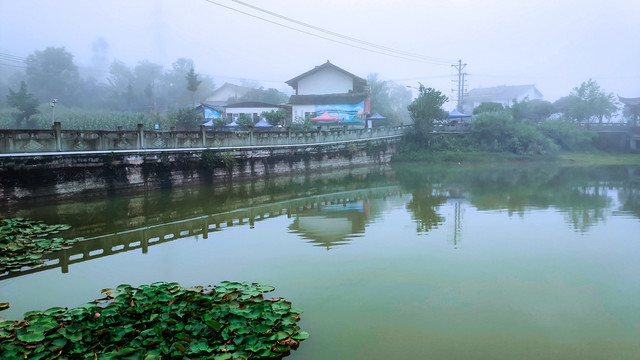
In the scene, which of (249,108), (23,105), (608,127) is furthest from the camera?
(608,127)

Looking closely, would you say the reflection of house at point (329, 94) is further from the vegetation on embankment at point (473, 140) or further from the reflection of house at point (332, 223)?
the reflection of house at point (332, 223)

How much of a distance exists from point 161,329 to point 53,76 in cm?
4717

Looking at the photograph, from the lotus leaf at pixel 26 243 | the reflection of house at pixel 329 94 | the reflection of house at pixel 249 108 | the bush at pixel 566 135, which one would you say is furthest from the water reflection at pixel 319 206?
the reflection of house at pixel 249 108

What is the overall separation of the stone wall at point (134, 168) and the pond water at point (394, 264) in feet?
2.02

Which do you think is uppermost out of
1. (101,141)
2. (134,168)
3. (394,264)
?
(101,141)

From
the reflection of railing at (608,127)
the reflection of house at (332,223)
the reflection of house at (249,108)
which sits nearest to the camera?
the reflection of house at (332,223)

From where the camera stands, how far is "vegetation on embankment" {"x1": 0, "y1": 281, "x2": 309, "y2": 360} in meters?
4.73

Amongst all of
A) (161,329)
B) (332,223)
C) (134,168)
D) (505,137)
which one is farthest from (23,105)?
(505,137)

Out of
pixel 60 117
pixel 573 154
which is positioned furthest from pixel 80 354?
pixel 573 154

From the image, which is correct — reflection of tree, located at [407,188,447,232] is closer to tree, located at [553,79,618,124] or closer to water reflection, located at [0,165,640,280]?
water reflection, located at [0,165,640,280]

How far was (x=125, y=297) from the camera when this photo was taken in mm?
6043

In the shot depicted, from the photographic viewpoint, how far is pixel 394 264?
835cm

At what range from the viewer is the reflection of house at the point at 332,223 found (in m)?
10.5

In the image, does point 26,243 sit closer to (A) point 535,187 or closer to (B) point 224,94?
(A) point 535,187
